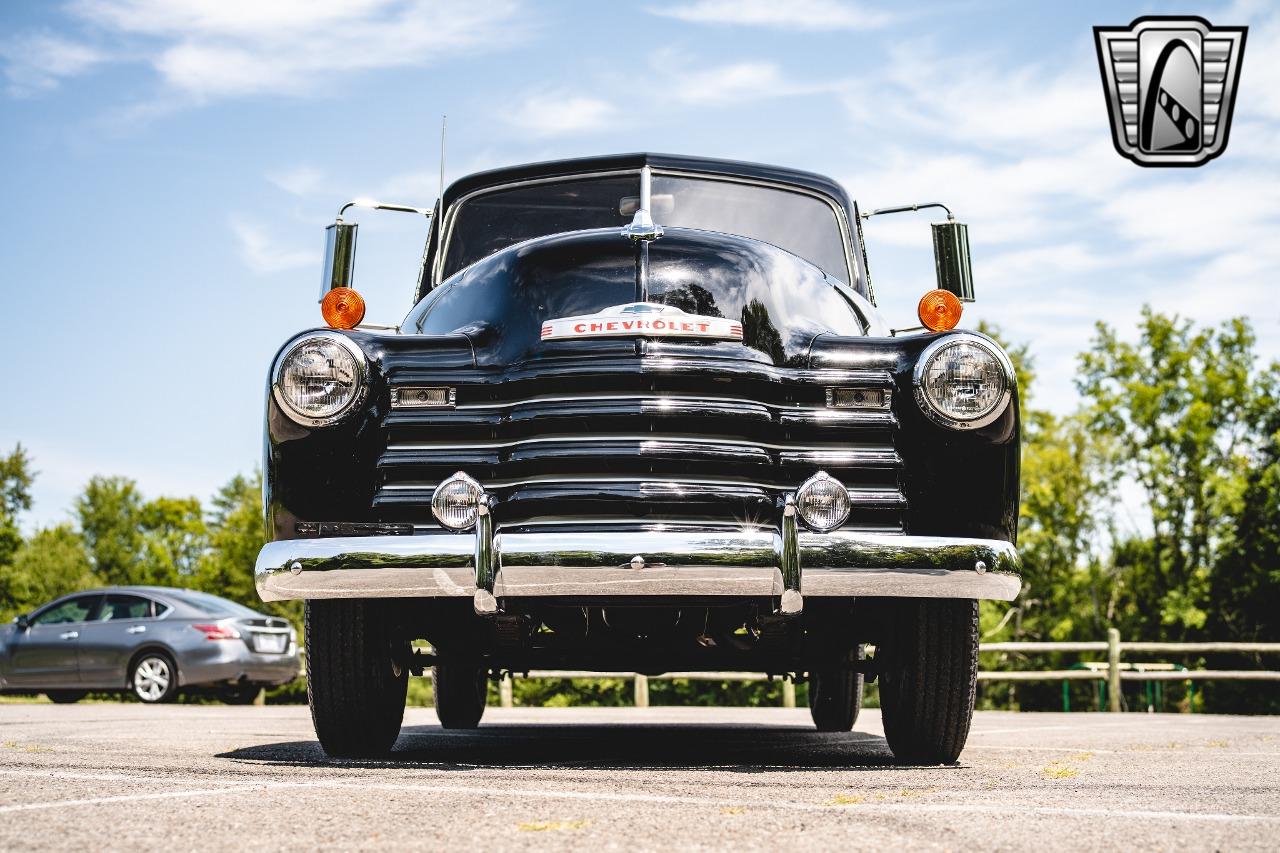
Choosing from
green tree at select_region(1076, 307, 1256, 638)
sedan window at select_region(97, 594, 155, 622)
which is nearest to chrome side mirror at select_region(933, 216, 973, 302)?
sedan window at select_region(97, 594, 155, 622)

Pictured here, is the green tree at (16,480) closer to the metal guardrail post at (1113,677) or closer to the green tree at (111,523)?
the green tree at (111,523)

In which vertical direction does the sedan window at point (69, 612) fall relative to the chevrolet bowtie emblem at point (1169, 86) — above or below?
below

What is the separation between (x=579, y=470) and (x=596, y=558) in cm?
38

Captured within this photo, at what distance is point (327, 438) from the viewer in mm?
4348

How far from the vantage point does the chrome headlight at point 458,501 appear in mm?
4199

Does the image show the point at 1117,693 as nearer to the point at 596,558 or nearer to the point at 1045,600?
the point at 596,558

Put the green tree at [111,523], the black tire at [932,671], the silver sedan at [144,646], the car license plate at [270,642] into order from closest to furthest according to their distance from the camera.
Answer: the black tire at [932,671] → the silver sedan at [144,646] → the car license plate at [270,642] → the green tree at [111,523]

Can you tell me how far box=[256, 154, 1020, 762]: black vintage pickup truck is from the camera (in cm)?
409

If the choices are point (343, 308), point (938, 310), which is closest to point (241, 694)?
point (343, 308)

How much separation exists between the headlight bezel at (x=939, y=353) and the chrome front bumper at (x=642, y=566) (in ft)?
1.28

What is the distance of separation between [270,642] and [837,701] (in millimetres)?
8107

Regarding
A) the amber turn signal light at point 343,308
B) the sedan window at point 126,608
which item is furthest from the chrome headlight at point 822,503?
the sedan window at point 126,608

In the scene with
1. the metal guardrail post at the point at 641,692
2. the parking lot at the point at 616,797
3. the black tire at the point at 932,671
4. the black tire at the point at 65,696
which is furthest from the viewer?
the metal guardrail post at the point at 641,692

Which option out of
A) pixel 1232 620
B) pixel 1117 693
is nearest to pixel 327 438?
pixel 1117 693
